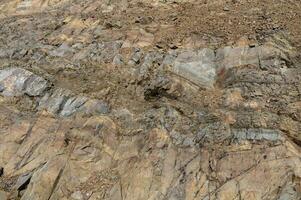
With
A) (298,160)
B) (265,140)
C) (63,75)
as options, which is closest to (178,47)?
(63,75)

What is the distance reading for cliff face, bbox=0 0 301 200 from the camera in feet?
30.6

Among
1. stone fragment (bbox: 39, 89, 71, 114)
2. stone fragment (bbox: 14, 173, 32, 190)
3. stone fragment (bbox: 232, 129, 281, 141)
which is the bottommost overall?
stone fragment (bbox: 14, 173, 32, 190)

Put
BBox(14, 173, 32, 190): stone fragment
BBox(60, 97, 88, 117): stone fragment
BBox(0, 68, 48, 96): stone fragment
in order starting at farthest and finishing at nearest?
1. BBox(0, 68, 48, 96): stone fragment
2. BBox(60, 97, 88, 117): stone fragment
3. BBox(14, 173, 32, 190): stone fragment

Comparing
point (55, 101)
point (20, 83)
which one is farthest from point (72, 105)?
point (20, 83)

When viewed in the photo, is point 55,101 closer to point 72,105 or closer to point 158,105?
point 72,105

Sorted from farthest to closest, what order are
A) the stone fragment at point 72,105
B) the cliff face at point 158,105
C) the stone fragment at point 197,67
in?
1. the stone fragment at point 72,105
2. the stone fragment at point 197,67
3. the cliff face at point 158,105

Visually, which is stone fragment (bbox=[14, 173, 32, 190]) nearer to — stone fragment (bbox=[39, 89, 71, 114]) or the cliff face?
the cliff face

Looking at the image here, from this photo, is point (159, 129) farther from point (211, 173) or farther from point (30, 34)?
point (30, 34)

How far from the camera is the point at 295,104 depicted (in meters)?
9.91

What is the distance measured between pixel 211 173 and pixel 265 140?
127cm

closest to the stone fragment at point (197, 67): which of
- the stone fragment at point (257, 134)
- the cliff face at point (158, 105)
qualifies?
the cliff face at point (158, 105)

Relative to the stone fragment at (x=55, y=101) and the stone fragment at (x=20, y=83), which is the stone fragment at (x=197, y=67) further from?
the stone fragment at (x=20, y=83)

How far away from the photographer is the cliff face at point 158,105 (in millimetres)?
9328

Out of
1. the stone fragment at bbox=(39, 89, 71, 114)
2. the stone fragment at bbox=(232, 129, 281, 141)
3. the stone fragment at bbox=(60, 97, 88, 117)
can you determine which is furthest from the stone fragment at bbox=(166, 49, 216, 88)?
the stone fragment at bbox=(39, 89, 71, 114)
